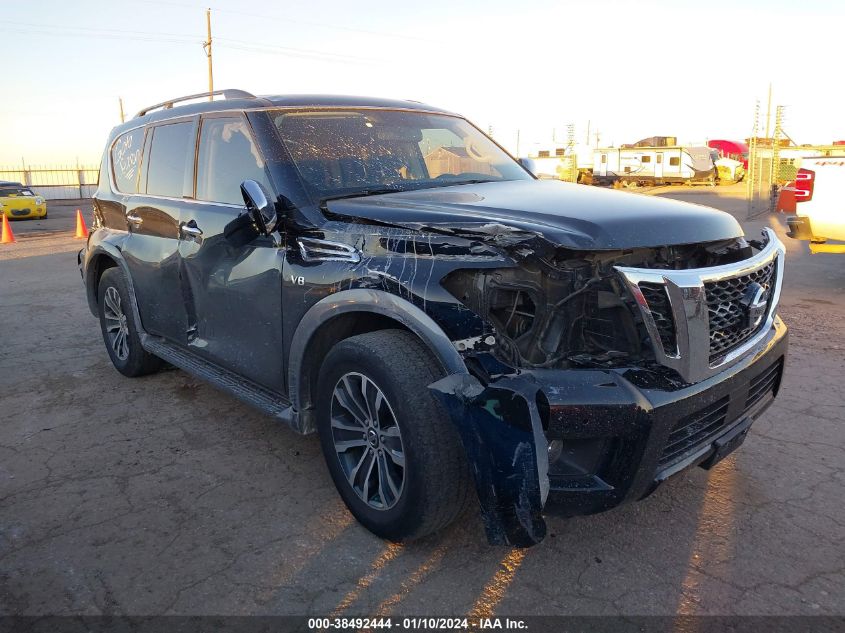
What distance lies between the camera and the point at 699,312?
2.34 m

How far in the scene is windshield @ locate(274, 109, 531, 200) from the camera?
10.9ft

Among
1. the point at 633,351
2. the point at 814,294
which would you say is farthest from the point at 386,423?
the point at 814,294

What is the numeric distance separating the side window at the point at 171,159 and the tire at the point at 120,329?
0.83 meters

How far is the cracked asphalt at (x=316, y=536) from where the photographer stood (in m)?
2.48

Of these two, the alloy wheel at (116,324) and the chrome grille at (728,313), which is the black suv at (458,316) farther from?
the alloy wheel at (116,324)

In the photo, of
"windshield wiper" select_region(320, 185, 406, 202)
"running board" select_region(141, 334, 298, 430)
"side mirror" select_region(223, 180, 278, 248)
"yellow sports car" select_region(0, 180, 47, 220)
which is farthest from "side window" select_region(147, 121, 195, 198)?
"yellow sports car" select_region(0, 180, 47, 220)

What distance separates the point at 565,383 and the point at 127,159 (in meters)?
3.96

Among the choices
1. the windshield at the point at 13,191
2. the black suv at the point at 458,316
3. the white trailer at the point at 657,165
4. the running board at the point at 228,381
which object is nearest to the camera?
the black suv at the point at 458,316

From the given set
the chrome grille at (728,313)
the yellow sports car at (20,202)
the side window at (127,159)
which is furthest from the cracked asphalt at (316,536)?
the yellow sports car at (20,202)

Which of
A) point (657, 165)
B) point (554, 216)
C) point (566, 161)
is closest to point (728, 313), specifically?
point (554, 216)

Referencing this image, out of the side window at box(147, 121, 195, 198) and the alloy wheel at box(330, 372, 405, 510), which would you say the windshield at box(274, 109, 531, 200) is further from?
the alloy wheel at box(330, 372, 405, 510)

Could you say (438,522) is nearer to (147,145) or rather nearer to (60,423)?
(60,423)

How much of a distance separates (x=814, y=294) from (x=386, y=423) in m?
6.86

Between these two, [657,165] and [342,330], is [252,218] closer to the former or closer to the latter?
[342,330]
